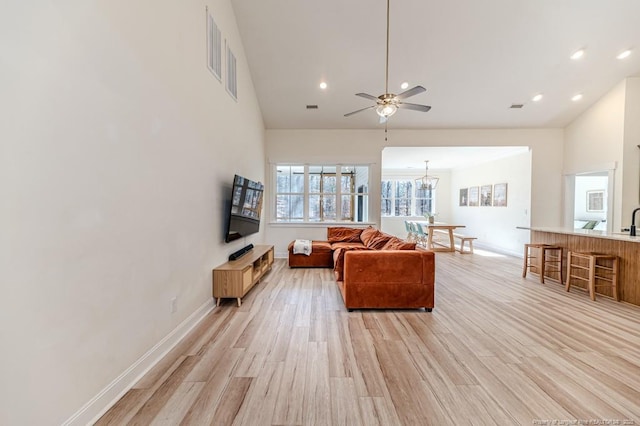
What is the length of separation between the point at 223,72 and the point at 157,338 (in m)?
3.37

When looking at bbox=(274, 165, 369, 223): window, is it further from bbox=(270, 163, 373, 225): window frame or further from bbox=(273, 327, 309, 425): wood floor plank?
bbox=(273, 327, 309, 425): wood floor plank

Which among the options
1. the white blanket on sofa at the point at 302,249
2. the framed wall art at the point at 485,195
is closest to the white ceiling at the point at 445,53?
the framed wall art at the point at 485,195

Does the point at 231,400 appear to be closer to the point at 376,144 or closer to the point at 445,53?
the point at 445,53

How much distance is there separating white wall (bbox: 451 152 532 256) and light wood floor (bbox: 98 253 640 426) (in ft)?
12.5

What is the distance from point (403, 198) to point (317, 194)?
528 centimetres

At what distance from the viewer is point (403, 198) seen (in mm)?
10734

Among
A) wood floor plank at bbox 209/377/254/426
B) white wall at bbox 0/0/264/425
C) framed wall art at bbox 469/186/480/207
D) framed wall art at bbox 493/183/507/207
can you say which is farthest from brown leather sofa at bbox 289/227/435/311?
framed wall art at bbox 469/186/480/207

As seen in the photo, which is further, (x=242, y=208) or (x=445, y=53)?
(x=445, y=53)

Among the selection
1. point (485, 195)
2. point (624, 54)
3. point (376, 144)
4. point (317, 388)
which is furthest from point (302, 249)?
point (485, 195)

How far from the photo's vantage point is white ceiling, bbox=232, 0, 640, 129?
3.93m

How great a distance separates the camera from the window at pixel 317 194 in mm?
6727

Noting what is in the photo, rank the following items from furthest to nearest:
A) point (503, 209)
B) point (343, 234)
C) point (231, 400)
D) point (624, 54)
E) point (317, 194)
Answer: point (503, 209) → point (317, 194) → point (343, 234) → point (624, 54) → point (231, 400)

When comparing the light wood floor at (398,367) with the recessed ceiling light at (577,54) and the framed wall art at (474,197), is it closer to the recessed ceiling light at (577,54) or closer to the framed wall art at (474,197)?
the recessed ceiling light at (577,54)

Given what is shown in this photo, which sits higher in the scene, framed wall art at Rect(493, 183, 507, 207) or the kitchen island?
framed wall art at Rect(493, 183, 507, 207)
